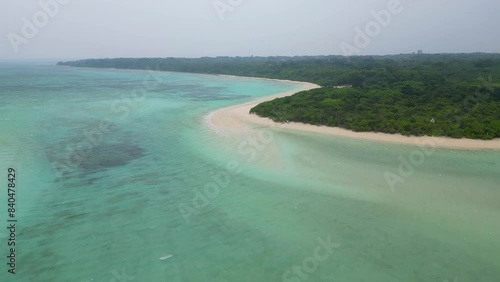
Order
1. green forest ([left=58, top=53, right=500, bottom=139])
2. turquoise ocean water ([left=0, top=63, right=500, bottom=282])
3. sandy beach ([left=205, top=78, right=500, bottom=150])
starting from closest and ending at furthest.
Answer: turquoise ocean water ([left=0, top=63, right=500, bottom=282]), sandy beach ([left=205, top=78, right=500, bottom=150]), green forest ([left=58, top=53, right=500, bottom=139])

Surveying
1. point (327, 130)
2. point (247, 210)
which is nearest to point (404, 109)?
point (327, 130)

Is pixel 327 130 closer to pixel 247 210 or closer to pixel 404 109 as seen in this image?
pixel 404 109

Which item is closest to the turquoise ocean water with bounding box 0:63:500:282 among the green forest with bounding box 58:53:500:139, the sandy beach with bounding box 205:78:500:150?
the sandy beach with bounding box 205:78:500:150

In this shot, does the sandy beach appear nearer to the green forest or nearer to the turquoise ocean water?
the green forest

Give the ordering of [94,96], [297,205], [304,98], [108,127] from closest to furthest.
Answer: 1. [297,205]
2. [108,127]
3. [304,98]
4. [94,96]

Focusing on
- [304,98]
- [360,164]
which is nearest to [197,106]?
[304,98]

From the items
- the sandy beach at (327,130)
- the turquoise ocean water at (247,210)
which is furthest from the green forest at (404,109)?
the turquoise ocean water at (247,210)

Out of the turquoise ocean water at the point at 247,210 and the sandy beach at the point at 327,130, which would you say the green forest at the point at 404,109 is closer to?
the sandy beach at the point at 327,130

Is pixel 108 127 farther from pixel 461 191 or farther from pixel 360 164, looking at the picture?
pixel 461 191
